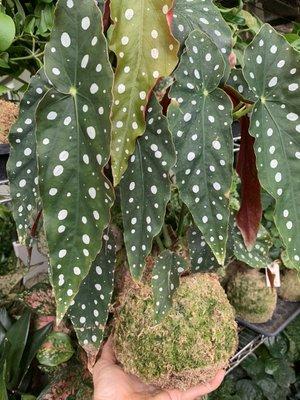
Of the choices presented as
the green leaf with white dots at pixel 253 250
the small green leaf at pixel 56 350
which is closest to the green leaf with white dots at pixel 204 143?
the green leaf with white dots at pixel 253 250

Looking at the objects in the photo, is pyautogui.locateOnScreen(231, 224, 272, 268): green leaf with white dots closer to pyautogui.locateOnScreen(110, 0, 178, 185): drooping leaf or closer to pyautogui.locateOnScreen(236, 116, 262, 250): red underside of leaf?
pyautogui.locateOnScreen(236, 116, 262, 250): red underside of leaf

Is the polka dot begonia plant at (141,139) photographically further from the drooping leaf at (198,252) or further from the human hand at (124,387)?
Answer: the human hand at (124,387)

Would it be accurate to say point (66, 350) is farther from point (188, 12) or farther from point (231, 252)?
point (188, 12)

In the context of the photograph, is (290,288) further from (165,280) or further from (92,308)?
(92,308)

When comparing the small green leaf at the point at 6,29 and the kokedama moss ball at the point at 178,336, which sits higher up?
the small green leaf at the point at 6,29

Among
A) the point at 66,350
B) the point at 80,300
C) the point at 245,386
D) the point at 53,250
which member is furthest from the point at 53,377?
the point at 245,386

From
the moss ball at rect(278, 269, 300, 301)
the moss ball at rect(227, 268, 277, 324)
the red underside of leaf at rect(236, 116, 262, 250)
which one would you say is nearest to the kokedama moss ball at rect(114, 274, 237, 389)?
the red underside of leaf at rect(236, 116, 262, 250)
